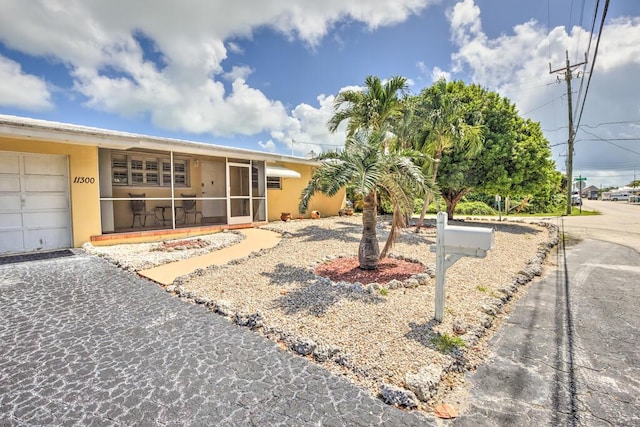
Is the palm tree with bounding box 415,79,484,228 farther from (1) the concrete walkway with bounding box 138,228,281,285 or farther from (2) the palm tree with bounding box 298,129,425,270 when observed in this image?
(1) the concrete walkway with bounding box 138,228,281,285

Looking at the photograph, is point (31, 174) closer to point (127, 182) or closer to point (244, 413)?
A: point (127, 182)

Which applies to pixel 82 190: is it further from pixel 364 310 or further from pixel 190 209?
pixel 364 310

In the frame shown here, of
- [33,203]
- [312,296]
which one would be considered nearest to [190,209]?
[33,203]

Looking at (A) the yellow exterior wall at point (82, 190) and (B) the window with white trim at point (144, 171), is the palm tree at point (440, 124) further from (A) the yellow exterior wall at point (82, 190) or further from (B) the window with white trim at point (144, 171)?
(A) the yellow exterior wall at point (82, 190)

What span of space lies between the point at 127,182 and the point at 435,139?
54.0 feet

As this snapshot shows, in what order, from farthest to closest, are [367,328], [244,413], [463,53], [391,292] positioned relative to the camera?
[463,53] < [391,292] < [367,328] < [244,413]

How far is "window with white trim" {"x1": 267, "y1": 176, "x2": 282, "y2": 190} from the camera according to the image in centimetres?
1875

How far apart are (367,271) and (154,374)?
5.69 m

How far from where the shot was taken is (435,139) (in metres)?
15.3

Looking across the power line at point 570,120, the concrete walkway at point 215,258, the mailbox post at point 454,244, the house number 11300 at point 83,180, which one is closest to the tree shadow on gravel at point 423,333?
the mailbox post at point 454,244

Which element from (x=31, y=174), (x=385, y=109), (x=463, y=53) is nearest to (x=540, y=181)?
(x=463, y=53)

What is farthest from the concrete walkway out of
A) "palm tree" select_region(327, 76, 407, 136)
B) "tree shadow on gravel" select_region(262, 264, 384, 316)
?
"palm tree" select_region(327, 76, 407, 136)

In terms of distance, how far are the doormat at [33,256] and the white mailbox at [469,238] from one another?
1214 cm

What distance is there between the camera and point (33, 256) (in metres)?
9.71
